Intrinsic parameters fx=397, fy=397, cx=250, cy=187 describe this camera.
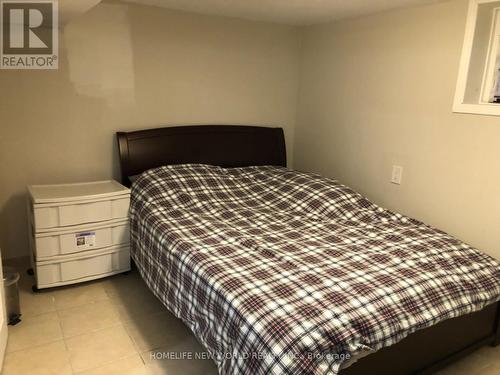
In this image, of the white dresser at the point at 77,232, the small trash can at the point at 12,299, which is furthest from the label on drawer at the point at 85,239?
the small trash can at the point at 12,299

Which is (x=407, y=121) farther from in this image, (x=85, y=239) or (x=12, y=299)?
(x=12, y=299)

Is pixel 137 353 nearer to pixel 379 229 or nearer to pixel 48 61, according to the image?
pixel 379 229

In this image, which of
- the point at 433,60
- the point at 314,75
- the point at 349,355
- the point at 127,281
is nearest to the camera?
the point at 349,355

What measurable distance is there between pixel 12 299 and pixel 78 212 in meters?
0.58

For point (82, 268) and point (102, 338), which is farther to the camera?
point (82, 268)

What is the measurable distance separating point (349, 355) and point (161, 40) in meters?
2.45

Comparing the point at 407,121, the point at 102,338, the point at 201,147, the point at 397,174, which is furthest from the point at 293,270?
the point at 201,147

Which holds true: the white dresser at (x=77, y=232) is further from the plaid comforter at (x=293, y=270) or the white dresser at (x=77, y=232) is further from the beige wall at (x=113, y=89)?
the beige wall at (x=113, y=89)

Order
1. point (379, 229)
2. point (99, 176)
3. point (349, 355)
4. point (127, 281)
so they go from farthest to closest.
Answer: point (99, 176), point (127, 281), point (379, 229), point (349, 355)

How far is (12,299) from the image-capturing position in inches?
85.0

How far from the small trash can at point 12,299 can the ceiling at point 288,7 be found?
6.24 ft

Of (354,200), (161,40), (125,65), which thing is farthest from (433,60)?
(125,65)

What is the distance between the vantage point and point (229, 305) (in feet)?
4.92

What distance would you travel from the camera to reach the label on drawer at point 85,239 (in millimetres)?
2447
